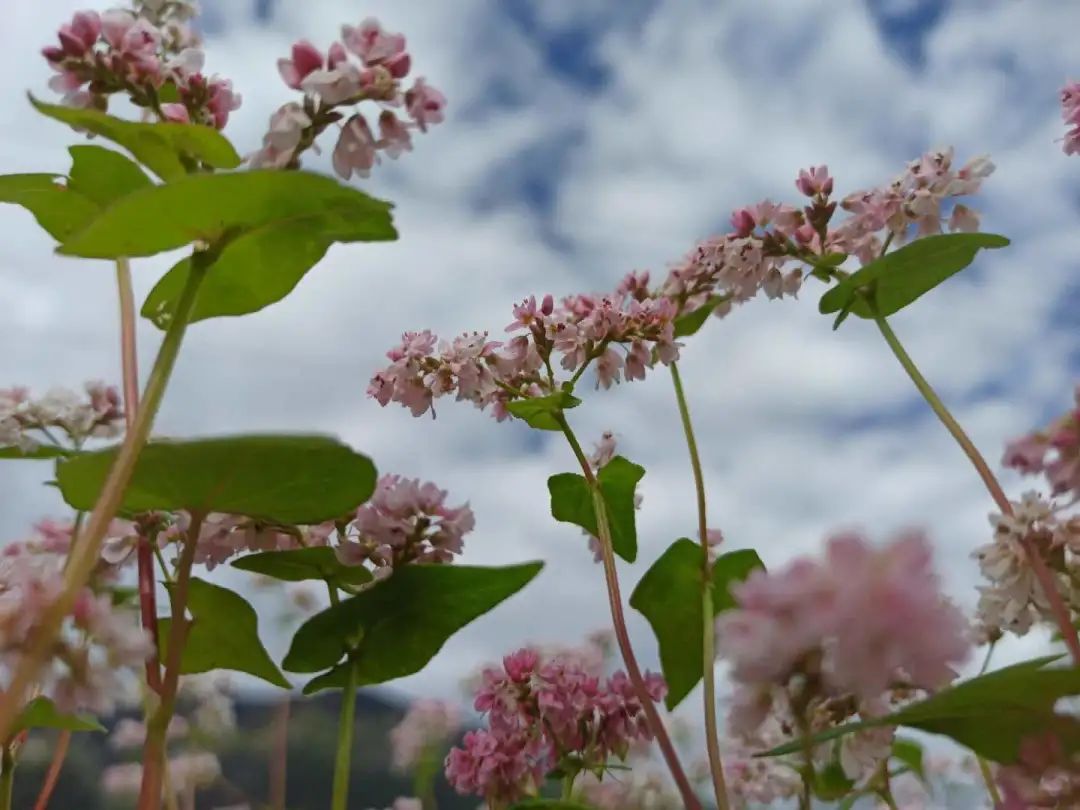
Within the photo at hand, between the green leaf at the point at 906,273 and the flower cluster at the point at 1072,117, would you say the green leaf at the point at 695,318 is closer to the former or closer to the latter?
the green leaf at the point at 906,273

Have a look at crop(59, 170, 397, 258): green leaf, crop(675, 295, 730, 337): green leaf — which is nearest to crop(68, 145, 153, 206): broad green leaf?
crop(59, 170, 397, 258): green leaf

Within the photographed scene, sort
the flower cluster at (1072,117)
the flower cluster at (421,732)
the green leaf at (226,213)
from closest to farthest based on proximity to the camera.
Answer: the green leaf at (226,213), the flower cluster at (1072,117), the flower cluster at (421,732)

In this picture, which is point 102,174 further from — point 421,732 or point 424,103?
point 421,732

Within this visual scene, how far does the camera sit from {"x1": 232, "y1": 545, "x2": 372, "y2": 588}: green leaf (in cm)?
106

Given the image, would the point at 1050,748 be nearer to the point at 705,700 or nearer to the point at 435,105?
the point at 705,700

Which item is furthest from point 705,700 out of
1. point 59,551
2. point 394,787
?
point 394,787

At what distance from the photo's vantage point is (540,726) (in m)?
1.26

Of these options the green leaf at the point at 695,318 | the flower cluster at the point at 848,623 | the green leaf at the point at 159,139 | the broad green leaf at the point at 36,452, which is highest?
the green leaf at the point at 695,318

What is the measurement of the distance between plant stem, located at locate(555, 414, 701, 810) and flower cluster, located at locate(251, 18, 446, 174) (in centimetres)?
48

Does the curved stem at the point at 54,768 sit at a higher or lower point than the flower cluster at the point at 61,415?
lower

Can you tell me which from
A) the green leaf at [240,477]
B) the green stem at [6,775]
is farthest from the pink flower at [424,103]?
the green stem at [6,775]

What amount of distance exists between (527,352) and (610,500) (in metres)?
0.24

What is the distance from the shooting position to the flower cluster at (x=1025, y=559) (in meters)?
1.02

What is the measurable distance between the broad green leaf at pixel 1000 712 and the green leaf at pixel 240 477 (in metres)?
0.48
